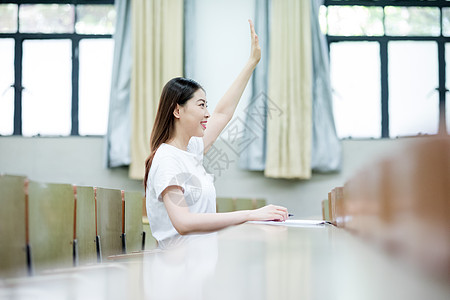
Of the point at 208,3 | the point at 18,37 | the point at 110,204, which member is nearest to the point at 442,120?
the point at 110,204

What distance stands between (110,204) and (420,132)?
179 centimetres

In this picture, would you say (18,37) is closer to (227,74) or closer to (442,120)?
(227,74)

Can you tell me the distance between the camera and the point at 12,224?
4.52 ft

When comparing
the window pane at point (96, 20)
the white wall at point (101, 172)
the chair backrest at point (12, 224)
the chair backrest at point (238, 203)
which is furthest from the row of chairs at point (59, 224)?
the window pane at point (96, 20)

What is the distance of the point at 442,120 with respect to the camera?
38 cm

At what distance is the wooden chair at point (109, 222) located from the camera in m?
1.98

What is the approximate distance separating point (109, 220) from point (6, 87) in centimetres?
367

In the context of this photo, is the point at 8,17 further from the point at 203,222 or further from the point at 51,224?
the point at 203,222

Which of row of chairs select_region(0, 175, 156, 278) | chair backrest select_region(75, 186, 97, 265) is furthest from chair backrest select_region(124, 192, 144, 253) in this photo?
chair backrest select_region(75, 186, 97, 265)

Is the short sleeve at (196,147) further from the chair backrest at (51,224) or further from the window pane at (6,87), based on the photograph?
the window pane at (6,87)

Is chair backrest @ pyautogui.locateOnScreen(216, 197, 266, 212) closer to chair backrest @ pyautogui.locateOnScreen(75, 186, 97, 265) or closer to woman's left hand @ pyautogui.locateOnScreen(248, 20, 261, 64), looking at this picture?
woman's left hand @ pyautogui.locateOnScreen(248, 20, 261, 64)

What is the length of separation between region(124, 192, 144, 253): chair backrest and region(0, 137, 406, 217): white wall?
8.26 ft

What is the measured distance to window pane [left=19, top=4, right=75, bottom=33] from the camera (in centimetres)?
526

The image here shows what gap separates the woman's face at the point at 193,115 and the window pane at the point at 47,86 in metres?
3.48
